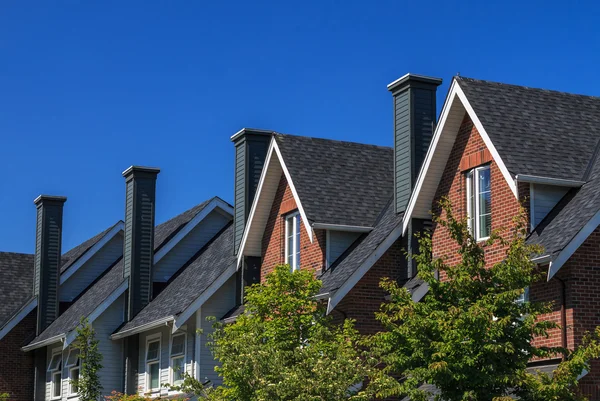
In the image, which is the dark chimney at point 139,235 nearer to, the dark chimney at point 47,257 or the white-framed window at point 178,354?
the white-framed window at point 178,354

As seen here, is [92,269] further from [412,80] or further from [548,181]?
[548,181]

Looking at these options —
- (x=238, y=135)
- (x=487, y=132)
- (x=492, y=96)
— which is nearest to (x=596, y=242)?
(x=487, y=132)

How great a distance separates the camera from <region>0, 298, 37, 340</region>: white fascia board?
42562mm

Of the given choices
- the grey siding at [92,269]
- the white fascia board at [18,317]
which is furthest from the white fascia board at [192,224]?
the white fascia board at [18,317]

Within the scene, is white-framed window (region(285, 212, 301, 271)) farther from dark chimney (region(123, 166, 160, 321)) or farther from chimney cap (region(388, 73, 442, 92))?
dark chimney (region(123, 166, 160, 321))

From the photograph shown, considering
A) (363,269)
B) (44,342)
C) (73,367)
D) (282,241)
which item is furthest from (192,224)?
(363,269)

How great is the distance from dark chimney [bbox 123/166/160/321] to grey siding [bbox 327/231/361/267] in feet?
35.8

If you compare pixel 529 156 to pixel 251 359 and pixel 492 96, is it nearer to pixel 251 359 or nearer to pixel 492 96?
pixel 492 96

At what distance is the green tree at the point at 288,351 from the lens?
66.4ft

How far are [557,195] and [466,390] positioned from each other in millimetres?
6477

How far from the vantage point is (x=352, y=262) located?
26297mm

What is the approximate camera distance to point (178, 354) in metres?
32.8

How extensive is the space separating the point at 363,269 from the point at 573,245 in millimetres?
6427

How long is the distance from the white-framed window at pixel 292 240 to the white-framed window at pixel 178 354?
16.0 feet
